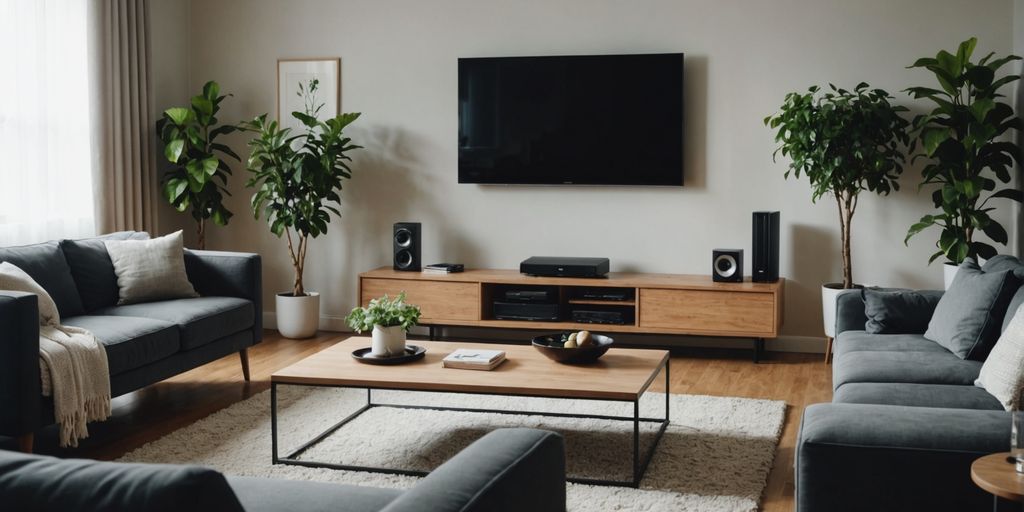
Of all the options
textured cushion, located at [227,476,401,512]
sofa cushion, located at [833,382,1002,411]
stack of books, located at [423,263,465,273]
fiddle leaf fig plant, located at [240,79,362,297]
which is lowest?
sofa cushion, located at [833,382,1002,411]

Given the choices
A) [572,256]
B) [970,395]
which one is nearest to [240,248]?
[572,256]

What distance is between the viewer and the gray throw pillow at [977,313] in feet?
11.0

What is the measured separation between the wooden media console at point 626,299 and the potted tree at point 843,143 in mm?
433

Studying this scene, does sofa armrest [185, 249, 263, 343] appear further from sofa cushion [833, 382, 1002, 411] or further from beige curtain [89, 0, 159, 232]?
sofa cushion [833, 382, 1002, 411]

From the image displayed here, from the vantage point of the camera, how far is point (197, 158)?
20.0 ft

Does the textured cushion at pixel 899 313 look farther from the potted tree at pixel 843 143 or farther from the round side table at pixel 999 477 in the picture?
the round side table at pixel 999 477

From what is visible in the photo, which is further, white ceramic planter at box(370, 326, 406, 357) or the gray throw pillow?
white ceramic planter at box(370, 326, 406, 357)

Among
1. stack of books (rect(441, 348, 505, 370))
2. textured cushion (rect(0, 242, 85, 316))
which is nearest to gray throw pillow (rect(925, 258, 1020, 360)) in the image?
stack of books (rect(441, 348, 505, 370))

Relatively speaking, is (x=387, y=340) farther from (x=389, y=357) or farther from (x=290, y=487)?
(x=290, y=487)

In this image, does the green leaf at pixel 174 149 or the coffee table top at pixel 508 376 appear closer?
the coffee table top at pixel 508 376

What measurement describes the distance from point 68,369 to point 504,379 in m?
1.59

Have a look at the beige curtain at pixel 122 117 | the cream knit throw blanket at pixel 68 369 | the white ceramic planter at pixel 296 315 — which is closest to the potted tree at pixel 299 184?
the white ceramic planter at pixel 296 315

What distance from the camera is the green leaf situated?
19.2 ft

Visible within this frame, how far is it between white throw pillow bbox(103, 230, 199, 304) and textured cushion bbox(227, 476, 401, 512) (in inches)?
116
